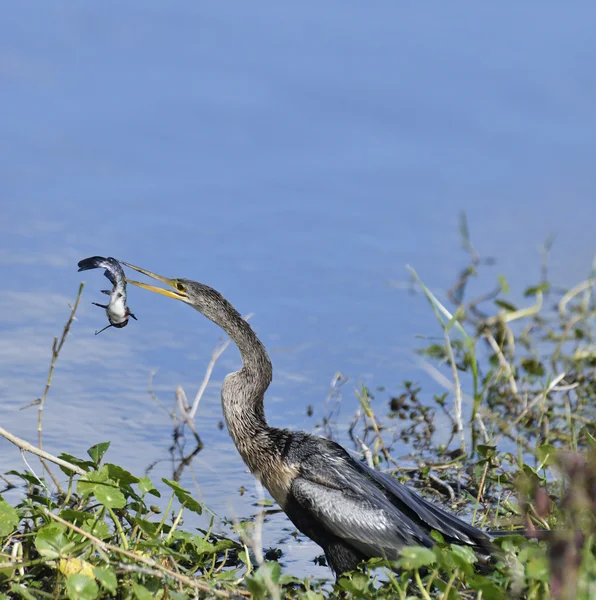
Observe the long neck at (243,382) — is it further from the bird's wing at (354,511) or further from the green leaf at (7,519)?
the green leaf at (7,519)

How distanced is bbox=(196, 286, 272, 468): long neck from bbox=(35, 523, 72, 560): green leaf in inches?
57.6

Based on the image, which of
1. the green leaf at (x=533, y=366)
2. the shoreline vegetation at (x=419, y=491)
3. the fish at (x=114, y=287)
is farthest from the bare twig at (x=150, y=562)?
the green leaf at (x=533, y=366)

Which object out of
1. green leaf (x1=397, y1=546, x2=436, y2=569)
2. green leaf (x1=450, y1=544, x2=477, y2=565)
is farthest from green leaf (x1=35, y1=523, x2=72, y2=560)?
green leaf (x1=450, y1=544, x2=477, y2=565)

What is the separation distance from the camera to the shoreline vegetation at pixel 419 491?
12.3 ft

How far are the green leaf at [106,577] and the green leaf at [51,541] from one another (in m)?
0.16

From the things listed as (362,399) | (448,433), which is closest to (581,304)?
(448,433)

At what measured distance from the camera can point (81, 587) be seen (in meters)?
3.79

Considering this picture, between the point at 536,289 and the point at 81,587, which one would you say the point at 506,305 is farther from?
the point at 81,587

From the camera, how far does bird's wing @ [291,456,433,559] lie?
479 centimetres

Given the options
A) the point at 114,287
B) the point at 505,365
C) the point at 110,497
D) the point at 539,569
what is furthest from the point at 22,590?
the point at 505,365

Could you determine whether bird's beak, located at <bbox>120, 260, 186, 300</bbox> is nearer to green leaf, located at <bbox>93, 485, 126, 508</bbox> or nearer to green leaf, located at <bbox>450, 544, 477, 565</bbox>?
green leaf, located at <bbox>93, 485, 126, 508</bbox>

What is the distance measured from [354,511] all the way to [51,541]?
1.42 meters

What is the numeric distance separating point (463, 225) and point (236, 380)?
Result: 9.63 ft

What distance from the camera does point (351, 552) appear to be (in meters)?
4.92
